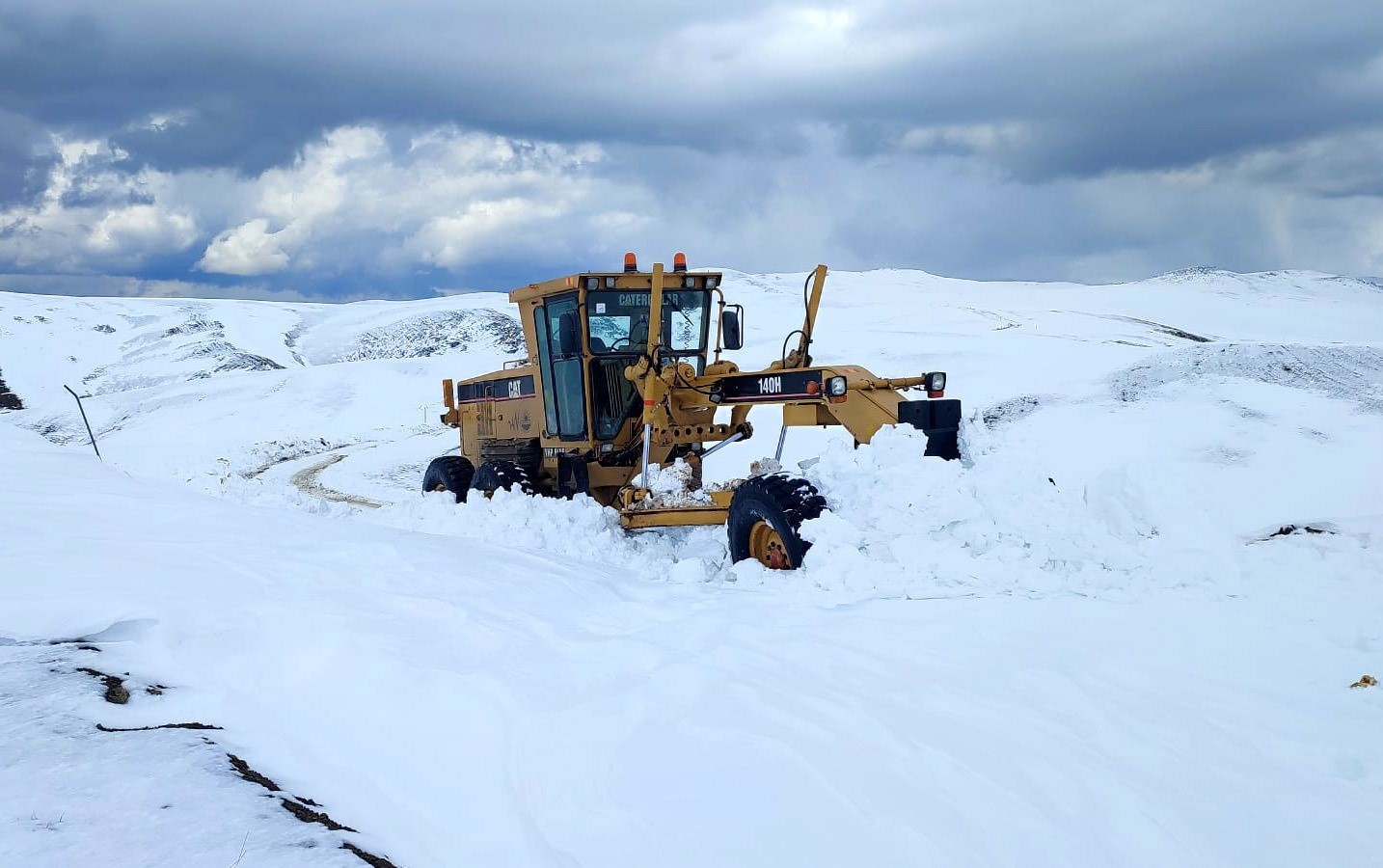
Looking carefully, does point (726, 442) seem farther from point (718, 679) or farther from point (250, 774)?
point (250, 774)

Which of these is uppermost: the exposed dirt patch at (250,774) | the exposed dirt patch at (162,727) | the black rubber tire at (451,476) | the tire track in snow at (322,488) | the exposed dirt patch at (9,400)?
A: the exposed dirt patch at (162,727)

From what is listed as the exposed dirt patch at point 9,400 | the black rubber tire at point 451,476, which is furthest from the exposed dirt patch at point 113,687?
the exposed dirt patch at point 9,400

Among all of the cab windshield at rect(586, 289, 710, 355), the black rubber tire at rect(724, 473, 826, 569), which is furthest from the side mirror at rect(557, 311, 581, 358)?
the black rubber tire at rect(724, 473, 826, 569)

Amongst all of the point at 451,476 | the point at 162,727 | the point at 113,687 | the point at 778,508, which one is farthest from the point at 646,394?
the point at 162,727

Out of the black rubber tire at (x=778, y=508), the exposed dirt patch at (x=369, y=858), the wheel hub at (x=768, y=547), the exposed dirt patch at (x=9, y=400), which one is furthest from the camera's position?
the exposed dirt patch at (x=9, y=400)

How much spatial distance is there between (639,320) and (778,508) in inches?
161

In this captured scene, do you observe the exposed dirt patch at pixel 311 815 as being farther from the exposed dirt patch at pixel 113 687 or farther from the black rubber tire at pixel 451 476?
the black rubber tire at pixel 451 476

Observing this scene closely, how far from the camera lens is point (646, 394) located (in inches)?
380

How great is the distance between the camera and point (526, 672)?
4.18 meters

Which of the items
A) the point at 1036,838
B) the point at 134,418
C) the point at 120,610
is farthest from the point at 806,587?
the point at 134,418

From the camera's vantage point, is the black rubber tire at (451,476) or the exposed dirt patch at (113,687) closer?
the exposed dirt patch at (113,687)

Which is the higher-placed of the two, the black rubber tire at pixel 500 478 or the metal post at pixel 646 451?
the metal post at pixel 646 451

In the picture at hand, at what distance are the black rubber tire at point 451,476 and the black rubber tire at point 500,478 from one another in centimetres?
90

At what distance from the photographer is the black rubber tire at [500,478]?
11328mm
